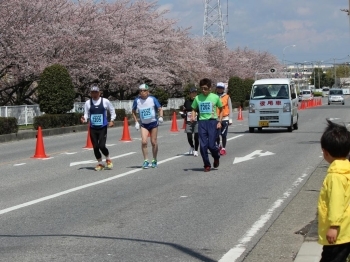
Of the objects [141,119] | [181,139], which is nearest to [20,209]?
[141,119]

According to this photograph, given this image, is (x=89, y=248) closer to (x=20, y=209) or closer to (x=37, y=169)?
(x=20, y=209)

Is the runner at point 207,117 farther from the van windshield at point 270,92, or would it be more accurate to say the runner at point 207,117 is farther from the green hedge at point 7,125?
the van windshield at point 270,92

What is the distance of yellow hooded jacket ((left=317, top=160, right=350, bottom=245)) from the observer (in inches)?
204

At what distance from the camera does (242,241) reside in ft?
28.9

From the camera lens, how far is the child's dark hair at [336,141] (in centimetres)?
531

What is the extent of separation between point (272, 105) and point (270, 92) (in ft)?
2.16

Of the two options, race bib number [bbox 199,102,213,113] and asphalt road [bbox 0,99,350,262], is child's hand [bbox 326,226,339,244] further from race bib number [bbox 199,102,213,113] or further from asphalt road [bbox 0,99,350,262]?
race bib number [bbox 199,102,213,113]

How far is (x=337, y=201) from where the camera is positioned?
5.18 metres

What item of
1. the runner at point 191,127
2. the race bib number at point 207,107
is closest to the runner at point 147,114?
the race bib number at point 207,107

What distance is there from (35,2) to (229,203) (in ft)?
91.6

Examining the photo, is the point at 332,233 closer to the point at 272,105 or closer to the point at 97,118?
the point at 97,118

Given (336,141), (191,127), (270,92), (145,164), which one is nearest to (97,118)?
(145,164)

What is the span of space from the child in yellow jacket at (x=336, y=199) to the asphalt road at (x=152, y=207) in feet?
8.36

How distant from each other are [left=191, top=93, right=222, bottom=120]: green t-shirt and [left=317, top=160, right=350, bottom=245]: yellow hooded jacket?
10670 millimetres
